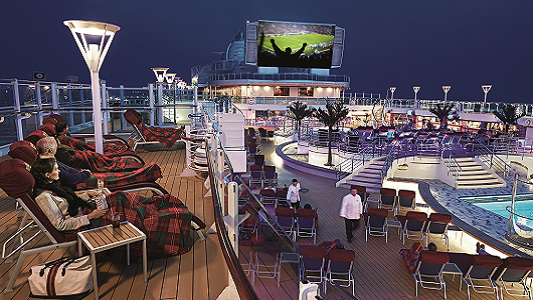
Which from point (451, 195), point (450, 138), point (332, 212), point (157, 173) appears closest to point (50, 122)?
point (157, 173)

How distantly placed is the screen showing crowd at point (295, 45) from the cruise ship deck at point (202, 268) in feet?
60.1

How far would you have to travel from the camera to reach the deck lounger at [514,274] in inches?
211

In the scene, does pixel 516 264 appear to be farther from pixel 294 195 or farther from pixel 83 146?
pixel 83 146

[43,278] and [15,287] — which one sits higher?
[43,278]

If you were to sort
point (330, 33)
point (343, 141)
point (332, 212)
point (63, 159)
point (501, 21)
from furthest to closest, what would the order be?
point (501, 21) < point (330, 33) < point (343, 141) < point (332, 212) < point (63, 159)

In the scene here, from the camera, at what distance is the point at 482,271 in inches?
214

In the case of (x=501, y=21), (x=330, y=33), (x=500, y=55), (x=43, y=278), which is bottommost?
(x=43, y=278)

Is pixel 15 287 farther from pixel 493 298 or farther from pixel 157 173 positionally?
pixel 493 298

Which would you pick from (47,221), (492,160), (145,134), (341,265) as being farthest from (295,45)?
(47,221)

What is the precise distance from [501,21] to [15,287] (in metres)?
138

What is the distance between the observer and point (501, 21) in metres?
111

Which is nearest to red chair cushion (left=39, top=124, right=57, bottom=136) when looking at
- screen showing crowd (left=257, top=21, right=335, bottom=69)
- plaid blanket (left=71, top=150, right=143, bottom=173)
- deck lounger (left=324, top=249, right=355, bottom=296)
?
plaid blanket (left=71, top=150, right=143, bottom=173)

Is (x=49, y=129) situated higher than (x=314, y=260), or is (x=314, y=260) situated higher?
(x=49, y=129)

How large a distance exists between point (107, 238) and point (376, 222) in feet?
20.2
